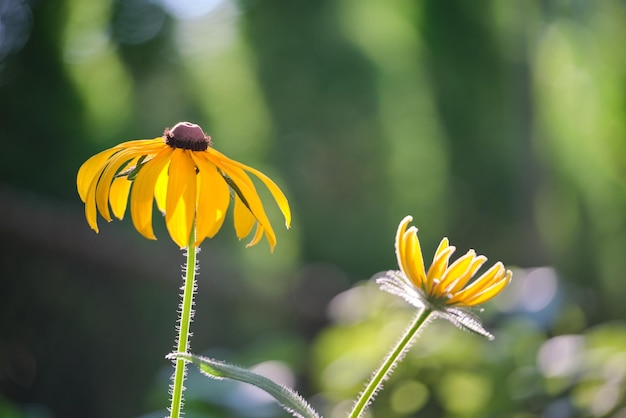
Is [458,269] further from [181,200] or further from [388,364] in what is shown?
[181,200]

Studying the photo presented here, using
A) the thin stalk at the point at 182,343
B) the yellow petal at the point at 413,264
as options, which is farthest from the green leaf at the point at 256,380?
the yellow petal at the point at 413,264

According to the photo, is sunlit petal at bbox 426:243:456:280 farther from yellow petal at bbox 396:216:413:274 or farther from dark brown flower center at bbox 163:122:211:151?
dark brown flower center at bbox 163:122:211:151

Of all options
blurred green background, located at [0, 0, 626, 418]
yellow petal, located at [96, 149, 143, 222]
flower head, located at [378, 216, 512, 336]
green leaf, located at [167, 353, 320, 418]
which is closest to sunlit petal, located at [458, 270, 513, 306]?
flower head, located at [378, 216, 512, 336]

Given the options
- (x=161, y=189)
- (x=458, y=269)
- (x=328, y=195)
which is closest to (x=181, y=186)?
(x=161, y=189)

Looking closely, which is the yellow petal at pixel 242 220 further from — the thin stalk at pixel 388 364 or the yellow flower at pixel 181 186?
the thin stalk at pixel 388 364

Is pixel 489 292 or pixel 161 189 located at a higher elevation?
pixel 161 189

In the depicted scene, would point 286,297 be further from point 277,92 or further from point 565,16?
point 565,16
